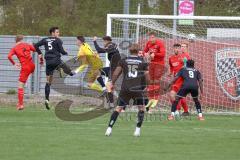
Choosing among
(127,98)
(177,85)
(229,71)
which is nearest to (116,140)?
(127,98)

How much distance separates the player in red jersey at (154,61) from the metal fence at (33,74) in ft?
16.6

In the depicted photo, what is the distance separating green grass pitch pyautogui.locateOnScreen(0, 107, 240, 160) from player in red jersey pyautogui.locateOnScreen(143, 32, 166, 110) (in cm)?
201

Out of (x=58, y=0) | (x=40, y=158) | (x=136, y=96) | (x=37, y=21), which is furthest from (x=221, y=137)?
(x=58, y=0)

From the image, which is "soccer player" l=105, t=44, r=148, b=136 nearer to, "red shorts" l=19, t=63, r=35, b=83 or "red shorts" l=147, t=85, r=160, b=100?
"red shorts" l=147, t=85, r=160, b=100

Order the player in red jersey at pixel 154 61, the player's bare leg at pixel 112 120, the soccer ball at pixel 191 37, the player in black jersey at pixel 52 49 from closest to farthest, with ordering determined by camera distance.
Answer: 1. the player's bare leg at pixel 112 120
2. the player in red jersey at pixel 154 61
3. the player in black jersey at pixel 52 49
4. the soccer ball at pixel 191 37

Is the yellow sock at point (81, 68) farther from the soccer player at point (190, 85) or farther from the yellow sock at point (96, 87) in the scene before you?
the soccer player at point (190, 85)

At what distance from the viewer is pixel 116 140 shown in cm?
1466

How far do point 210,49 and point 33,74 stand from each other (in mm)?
6579

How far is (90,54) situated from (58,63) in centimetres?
254

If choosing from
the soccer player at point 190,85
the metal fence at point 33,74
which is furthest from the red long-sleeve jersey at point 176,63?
the metal fence at point 33,74

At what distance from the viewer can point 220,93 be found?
24.2 metres

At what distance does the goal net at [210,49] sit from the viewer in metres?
24.0

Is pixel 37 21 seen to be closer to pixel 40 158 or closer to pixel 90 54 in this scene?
pixel 90 54

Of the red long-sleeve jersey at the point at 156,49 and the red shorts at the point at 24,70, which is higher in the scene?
the red long-sleeve jersey at the point at 156,49
